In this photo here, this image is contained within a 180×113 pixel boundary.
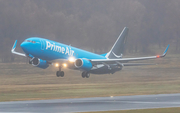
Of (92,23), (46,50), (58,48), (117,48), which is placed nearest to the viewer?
(46,50)

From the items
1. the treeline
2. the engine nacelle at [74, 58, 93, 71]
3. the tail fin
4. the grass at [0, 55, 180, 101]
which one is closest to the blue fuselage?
Answer: the engine nacelle at [74, 58, 93, 71]

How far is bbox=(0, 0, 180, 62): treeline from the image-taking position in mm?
107312

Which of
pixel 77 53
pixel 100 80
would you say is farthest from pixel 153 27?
pixel 77 53

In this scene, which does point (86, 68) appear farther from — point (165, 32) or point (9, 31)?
point (165, 32)

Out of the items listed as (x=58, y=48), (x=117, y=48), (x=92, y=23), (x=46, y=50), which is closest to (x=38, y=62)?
(x=46, y=50)

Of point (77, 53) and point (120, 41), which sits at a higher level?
point (120, 41)

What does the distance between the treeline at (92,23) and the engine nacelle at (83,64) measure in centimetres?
4134

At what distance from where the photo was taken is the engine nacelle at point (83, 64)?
61.9 metres

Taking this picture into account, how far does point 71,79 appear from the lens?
9712 centimetres

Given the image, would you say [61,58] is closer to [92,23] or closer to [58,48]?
[58,48]

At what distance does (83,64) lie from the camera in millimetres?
62281

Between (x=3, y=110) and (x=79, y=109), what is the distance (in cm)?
987

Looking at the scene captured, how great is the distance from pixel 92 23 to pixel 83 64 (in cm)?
5688

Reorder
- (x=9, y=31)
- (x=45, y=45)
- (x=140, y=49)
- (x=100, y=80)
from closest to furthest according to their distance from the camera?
(x=45, y=45) → (x=100, y=80) → (x=9, y=31) → (x=140, y=49)
